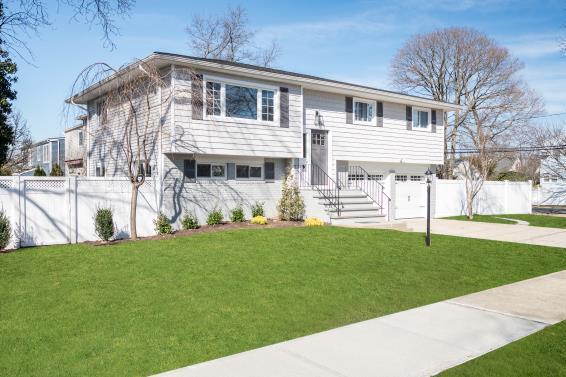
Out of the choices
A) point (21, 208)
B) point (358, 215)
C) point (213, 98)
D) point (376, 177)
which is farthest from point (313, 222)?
point (21, 208)

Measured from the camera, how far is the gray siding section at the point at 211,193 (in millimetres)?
13828

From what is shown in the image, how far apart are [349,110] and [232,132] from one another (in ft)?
19.5

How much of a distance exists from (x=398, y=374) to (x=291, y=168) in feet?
41.2

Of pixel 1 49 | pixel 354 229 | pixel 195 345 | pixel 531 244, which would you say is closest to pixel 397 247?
pixel 354 229

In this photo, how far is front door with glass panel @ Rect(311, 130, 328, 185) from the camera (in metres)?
17.5

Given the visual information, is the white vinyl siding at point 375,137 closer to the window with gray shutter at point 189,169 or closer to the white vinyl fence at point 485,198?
the white vinyl fence at point 485,198

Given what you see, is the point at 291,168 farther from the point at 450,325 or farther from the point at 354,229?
the point at 450,325

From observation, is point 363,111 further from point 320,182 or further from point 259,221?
point 259,221

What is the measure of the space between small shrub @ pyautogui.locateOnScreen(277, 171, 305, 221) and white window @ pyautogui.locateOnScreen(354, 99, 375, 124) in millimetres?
5346

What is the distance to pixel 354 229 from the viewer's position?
13.2m

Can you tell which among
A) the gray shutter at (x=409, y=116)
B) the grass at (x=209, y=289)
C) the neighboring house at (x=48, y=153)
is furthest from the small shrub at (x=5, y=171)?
the gray shutter at (x=409, y=116)

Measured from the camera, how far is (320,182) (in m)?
17.6

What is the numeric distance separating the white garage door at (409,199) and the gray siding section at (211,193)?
5.53 meters

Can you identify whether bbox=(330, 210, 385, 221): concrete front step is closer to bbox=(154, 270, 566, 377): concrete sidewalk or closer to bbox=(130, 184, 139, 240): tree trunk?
bbox=(130, 184, 139, 240): tree trunk
